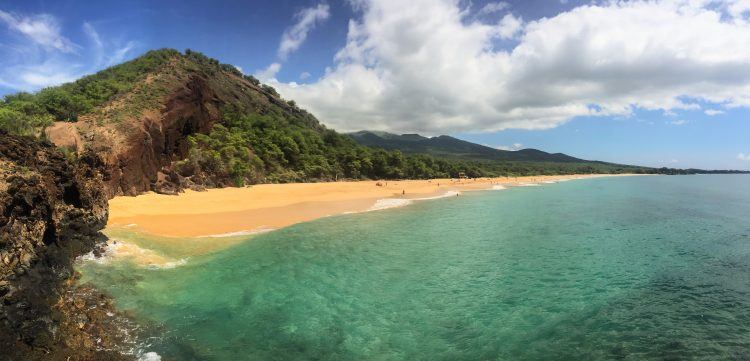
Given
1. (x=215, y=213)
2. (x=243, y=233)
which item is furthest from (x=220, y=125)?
(x=243, y=233)

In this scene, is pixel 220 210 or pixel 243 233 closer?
pixel 243 233

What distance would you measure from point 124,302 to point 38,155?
23.2ft

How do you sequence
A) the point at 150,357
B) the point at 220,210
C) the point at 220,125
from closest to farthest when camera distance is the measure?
1. the point at 150,357
2. the point at 220,210
3. the point at 220,125

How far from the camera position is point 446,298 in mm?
12906

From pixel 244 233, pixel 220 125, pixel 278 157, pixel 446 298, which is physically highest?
pixel 220 125

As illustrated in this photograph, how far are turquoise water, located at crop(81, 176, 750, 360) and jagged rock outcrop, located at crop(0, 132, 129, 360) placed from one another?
1.47 m

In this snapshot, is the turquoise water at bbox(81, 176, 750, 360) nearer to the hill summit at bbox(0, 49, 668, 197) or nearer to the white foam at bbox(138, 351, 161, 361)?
the white foam at bbox(138, 351, 161, 361)

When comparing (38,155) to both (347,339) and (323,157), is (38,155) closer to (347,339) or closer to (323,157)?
(347,339)

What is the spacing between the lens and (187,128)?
46531mm

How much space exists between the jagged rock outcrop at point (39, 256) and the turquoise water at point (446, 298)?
4.82 ft

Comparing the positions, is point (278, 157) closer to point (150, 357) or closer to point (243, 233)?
point (243, 233)

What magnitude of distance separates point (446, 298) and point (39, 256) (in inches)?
496

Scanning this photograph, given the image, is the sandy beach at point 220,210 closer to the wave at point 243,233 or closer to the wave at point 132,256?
the wave at point 243,233

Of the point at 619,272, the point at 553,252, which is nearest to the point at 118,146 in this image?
the point at 553,252
